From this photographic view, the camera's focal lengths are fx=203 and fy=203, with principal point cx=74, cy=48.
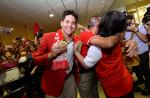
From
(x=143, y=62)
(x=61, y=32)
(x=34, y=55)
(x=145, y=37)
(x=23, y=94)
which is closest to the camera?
(x=34, y=55)

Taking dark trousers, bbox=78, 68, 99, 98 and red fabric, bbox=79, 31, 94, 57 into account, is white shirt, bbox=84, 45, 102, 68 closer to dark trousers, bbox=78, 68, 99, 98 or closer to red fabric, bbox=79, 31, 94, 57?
red fabric, bbox=79, 31, 94, 57

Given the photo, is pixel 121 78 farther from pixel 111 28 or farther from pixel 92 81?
pixel 92 81

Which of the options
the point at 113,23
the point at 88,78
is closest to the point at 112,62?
the point at 113,23

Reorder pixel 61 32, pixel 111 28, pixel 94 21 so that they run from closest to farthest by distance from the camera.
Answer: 1. pixel 111 28
2. pixel 61 32
3. pixel 94 21

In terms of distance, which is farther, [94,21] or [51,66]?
[94,21]

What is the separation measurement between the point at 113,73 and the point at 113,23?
0.45 m

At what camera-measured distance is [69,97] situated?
238 centimetres

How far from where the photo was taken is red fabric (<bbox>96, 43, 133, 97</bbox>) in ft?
6.00

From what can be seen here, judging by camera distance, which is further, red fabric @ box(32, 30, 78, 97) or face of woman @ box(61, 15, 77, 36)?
face of woman @ box(61, 15, 77, 36)

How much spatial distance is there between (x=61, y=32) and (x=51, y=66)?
411 mm

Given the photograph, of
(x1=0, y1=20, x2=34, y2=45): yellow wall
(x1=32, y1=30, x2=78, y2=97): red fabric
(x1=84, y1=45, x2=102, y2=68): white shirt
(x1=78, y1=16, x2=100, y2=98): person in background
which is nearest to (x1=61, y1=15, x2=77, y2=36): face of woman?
(x1=32, y1=30, x2=78, y2=97): red fabric

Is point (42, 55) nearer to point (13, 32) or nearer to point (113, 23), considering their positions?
point (113, 23)

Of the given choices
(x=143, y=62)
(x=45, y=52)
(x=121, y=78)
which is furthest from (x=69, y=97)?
(x=143, y=62)

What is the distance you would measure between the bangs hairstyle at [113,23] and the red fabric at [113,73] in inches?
Answer: 5.6
